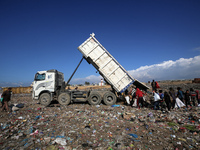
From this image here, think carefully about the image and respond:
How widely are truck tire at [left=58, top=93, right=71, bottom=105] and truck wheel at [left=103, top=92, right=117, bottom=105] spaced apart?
8.06 ft

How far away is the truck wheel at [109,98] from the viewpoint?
279 inches

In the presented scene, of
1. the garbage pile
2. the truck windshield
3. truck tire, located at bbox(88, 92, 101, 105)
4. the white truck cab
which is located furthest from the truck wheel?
the truck windshield

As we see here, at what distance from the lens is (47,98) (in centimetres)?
734

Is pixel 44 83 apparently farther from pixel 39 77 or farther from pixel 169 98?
pixel 169 98

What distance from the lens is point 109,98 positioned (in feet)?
23.5

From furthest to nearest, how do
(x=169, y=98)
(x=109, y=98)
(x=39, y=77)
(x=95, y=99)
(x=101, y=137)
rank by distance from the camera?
(x=39, y=77) → (x=95, y=99) → (x=109, y=98) → (x=169, y=98) → (x=101, y=137)

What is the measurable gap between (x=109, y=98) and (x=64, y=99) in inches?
121

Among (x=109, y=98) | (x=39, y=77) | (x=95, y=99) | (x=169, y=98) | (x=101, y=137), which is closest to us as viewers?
(x=101, y=137)

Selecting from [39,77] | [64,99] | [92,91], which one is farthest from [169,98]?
[39,77]

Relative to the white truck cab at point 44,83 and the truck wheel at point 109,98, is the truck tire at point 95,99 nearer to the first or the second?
the truck wheel at point 109,98

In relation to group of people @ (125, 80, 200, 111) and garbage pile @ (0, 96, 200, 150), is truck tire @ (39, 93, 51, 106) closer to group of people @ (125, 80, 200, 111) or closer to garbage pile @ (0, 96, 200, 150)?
garbage pile @ (0, 96, 200, 150)

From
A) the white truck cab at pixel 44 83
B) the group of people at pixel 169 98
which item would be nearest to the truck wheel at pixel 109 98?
the group of people at pixel 169 98

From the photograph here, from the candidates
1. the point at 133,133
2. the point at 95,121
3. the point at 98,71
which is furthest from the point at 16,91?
the point at 133,133

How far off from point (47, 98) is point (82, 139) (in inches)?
208
